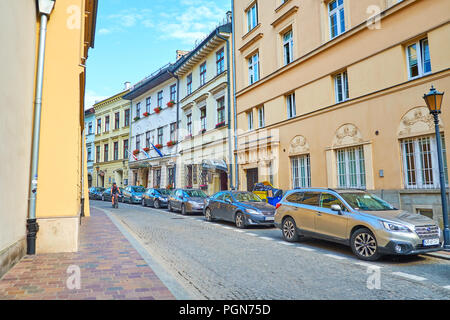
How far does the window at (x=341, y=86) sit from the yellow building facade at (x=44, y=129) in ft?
34.4

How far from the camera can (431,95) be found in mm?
8430

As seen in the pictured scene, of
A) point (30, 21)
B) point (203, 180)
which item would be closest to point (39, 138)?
point (30, 21)

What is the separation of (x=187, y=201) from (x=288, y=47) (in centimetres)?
970

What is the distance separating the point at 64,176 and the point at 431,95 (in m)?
9.10

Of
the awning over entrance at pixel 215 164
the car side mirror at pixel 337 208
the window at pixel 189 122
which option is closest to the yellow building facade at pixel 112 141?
the window at pixel 189 122

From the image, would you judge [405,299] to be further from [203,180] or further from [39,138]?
[203,180]

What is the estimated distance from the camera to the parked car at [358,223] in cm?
680

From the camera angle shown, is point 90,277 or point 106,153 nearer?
point 90,277

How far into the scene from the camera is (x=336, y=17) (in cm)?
1483

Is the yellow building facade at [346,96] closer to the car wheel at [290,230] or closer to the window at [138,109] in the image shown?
the car wheel at [290,230]

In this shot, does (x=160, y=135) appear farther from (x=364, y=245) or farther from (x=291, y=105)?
(x=364, y=245)

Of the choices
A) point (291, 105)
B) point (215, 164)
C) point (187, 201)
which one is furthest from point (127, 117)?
point (291, 105)

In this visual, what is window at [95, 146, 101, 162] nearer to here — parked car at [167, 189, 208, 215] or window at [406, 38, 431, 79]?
parked car at [167, 189, 208, 215]

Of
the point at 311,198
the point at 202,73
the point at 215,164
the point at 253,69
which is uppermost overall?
the point at 202,73
